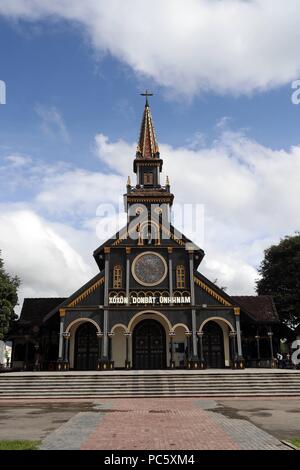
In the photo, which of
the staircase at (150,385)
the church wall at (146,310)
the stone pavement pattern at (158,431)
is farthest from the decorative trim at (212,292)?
the stone pavement pattern at (158,431)

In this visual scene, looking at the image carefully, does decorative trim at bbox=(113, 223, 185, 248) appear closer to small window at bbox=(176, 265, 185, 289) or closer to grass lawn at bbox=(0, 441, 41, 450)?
small window at bbox=(176, 265, 185, 289)

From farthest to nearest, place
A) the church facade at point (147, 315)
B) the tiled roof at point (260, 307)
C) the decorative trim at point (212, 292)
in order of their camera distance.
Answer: the tiled roof at point (260, 307), the decorative trim at point (212, 292), the church facade at point (147, 315)

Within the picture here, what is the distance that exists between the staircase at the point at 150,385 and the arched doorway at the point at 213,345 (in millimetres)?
8703

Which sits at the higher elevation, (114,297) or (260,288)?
(260,288)

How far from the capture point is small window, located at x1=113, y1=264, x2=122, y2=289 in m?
33.3

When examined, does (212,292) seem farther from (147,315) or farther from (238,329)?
(147,315)

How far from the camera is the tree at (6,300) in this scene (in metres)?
33.9

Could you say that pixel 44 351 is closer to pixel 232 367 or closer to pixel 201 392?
pixel 232 367

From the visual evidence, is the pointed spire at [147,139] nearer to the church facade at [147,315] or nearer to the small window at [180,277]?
the church facade at [147,315]

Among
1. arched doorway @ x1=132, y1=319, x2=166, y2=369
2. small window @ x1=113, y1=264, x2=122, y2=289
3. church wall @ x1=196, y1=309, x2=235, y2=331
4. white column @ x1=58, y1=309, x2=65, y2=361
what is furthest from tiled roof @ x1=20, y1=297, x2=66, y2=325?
church wall @ x1=196, y1=309, x2=235, y2=331

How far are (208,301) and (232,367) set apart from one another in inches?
197

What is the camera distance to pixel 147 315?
33.6 m
